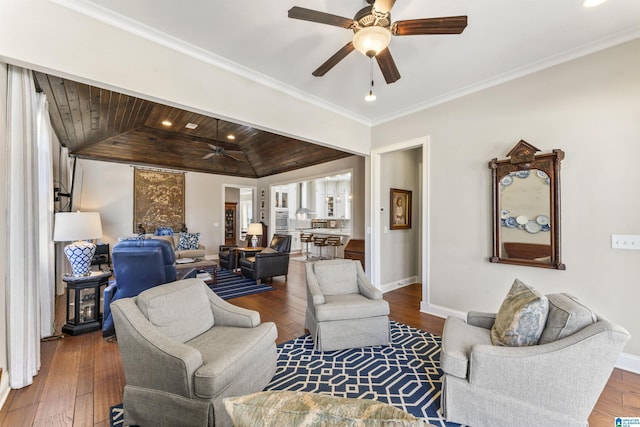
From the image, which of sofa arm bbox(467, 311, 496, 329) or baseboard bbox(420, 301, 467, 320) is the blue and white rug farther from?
baseboard bbox(420, 301, 467, 320)

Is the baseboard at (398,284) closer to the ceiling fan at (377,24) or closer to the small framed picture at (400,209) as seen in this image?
the small framed picture at (400,209)

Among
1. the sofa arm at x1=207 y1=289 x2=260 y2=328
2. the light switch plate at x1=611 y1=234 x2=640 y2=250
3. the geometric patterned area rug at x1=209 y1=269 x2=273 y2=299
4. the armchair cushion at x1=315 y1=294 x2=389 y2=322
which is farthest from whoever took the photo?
the geometric patterned area rug at x1=209 y1=269 x2=273 y2=299

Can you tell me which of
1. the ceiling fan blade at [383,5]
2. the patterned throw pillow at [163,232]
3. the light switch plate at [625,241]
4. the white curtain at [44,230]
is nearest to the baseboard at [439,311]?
the light switch plate at [625,241]

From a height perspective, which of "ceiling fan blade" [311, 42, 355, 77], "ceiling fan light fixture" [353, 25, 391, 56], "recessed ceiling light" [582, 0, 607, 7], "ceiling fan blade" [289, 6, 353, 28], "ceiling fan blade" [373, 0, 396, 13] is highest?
"recessed ceiling light" [582, 0, 607, 7]

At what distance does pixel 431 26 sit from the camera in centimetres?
181

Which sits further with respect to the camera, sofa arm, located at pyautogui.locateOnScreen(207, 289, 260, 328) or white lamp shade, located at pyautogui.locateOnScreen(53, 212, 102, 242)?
white lamp shade, located at pyautogui.locateOnScreen(53, 212, 102, 242)

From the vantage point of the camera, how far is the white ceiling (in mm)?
2123

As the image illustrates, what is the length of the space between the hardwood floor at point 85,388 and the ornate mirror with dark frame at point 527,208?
3.65 feet

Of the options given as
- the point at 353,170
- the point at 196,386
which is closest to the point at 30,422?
the point at 196,386

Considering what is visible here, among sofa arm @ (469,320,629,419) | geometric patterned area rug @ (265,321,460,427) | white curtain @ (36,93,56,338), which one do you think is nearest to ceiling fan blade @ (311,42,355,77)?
sofa arm @ (469,320,629,419)

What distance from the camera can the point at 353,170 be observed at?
250 inches

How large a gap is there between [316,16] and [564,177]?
112 inches

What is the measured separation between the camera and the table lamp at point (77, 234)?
3041 millimetres

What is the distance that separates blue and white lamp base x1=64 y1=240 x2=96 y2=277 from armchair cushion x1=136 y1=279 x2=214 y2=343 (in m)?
1.90
